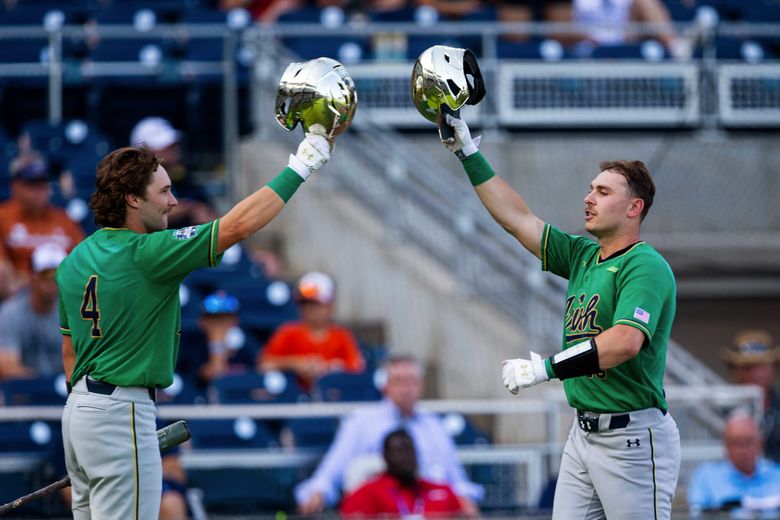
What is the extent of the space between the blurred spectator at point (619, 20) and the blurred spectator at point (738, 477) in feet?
16.4

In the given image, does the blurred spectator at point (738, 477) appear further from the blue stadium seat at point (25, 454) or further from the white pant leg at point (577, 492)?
the blue stadium seat at point (25, 454)

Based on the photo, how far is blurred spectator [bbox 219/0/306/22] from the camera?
12695 millimetres

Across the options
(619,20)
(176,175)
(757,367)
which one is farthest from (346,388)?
(619,20)

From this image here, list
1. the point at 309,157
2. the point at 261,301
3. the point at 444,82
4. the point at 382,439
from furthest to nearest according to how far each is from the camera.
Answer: the point at 261,301 < the point at 382,439 < the point at 444,82 < the point at 309,157

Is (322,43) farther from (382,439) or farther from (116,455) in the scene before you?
(116,455)

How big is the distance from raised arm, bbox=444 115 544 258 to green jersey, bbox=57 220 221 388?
1.17m

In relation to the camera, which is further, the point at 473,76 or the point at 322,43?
the point at 322,43

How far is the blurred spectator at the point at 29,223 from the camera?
32.1 ft

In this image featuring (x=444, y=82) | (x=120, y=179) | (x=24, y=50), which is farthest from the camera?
(x=24, y=50)

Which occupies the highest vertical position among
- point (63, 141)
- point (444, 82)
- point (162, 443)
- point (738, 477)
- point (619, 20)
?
point (619, 20)

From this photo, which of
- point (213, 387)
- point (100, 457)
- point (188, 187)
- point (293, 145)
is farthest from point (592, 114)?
point (100, 457)

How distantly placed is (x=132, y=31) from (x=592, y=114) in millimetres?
3900

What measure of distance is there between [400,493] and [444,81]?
3.06 m

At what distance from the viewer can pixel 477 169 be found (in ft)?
19.2
